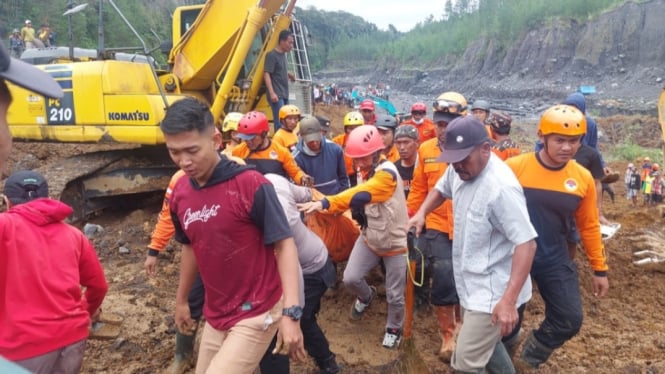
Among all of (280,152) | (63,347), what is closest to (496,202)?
(63,347)

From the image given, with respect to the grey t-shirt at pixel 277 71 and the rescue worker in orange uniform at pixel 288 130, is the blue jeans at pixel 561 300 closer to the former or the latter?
the rescue worker in orange uniform at pixel 288 130

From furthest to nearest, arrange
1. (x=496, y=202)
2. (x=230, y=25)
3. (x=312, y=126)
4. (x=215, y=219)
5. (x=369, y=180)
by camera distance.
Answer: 1. (x=230, y=25)
2. (x=312, y=126)
3. (x=369, y=180)
4. (x=496, y=202)
5. (x=215, y=219)

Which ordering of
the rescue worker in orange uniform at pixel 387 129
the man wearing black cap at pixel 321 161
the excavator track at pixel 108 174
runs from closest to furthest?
1. the man wearing black cap at pixel 321 161
2. the rescue worker in orange uniform at pixel 387 129
3. the excavator track at pixel 108 174

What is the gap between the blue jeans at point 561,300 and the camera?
12.3 feet

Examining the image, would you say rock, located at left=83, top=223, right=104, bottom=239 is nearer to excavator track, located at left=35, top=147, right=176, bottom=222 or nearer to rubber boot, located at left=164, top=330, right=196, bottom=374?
excavator track, located at left=35, top=147, right=176, bottom=222

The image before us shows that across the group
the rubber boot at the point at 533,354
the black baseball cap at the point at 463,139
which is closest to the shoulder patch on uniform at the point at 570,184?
the black baseball cap at the point at 463,139

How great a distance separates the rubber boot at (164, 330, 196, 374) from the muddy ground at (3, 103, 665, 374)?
0.91 ft

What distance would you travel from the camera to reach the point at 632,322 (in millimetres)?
5586

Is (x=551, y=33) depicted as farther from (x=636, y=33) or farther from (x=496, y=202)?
(x=496, y=202)

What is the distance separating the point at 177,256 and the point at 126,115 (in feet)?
7.18

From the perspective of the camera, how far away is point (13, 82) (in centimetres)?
132

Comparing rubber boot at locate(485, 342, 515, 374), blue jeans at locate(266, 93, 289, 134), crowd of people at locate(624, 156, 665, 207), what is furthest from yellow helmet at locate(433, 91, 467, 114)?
crowd of people at locate(624, 156, 665, 207)

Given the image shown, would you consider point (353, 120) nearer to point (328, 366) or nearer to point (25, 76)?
point (328, 366)

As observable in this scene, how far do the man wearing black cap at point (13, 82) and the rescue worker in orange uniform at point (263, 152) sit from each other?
3.73 m
